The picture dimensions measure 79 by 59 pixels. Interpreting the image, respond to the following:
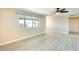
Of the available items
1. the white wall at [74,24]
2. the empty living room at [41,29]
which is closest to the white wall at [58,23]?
the empty living room at [41,29]

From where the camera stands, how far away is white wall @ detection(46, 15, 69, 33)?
10.3 ft

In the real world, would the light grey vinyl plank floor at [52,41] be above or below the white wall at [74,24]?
below

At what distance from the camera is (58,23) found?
3443 mm

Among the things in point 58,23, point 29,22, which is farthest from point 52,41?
point 29,22

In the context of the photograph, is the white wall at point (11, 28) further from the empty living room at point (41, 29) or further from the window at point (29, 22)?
the window at point (29, 22)

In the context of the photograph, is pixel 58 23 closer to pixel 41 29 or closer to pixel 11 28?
pixel 41 29

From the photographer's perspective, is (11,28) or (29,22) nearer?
(29,22)

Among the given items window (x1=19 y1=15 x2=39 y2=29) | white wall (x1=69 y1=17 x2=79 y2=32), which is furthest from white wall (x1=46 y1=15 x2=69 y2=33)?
window (x1=19 y1=15 x2=39 y2=29)

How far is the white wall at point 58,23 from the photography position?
3148 mm
